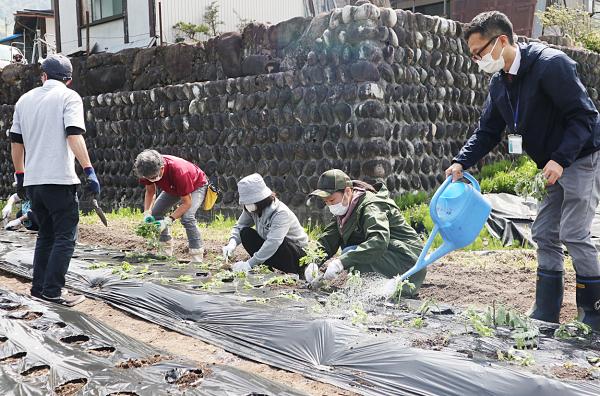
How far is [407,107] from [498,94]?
4199mm

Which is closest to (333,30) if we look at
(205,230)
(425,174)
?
(425,174)

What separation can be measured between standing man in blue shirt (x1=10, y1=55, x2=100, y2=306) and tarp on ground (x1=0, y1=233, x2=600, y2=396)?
47cm

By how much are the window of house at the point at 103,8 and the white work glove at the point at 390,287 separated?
13.0 meters

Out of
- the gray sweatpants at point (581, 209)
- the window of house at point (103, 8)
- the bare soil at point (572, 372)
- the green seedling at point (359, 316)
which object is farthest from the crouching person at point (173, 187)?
the window of house at point (103, 8)

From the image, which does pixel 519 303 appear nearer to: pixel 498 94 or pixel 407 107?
pixel 498 94

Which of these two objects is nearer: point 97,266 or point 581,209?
point 581,209

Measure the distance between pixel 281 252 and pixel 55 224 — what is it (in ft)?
4.95

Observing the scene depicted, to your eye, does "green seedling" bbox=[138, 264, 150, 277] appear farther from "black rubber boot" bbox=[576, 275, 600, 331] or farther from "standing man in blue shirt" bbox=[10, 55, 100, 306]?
"black rubber boot" bbox=[576, 275, 600, 331]

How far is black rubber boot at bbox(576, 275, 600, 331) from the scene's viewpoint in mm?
2979

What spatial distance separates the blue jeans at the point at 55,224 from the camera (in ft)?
13.0

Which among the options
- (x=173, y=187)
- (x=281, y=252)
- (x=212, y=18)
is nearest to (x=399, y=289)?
(x=281, y=252)

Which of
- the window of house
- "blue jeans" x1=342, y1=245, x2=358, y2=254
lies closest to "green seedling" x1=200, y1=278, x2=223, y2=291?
"blue jeans" x1=342, y1=245, x2=358, y2=254

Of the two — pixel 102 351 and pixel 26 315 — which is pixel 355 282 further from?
pixel 26 315

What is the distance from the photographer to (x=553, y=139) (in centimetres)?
306
